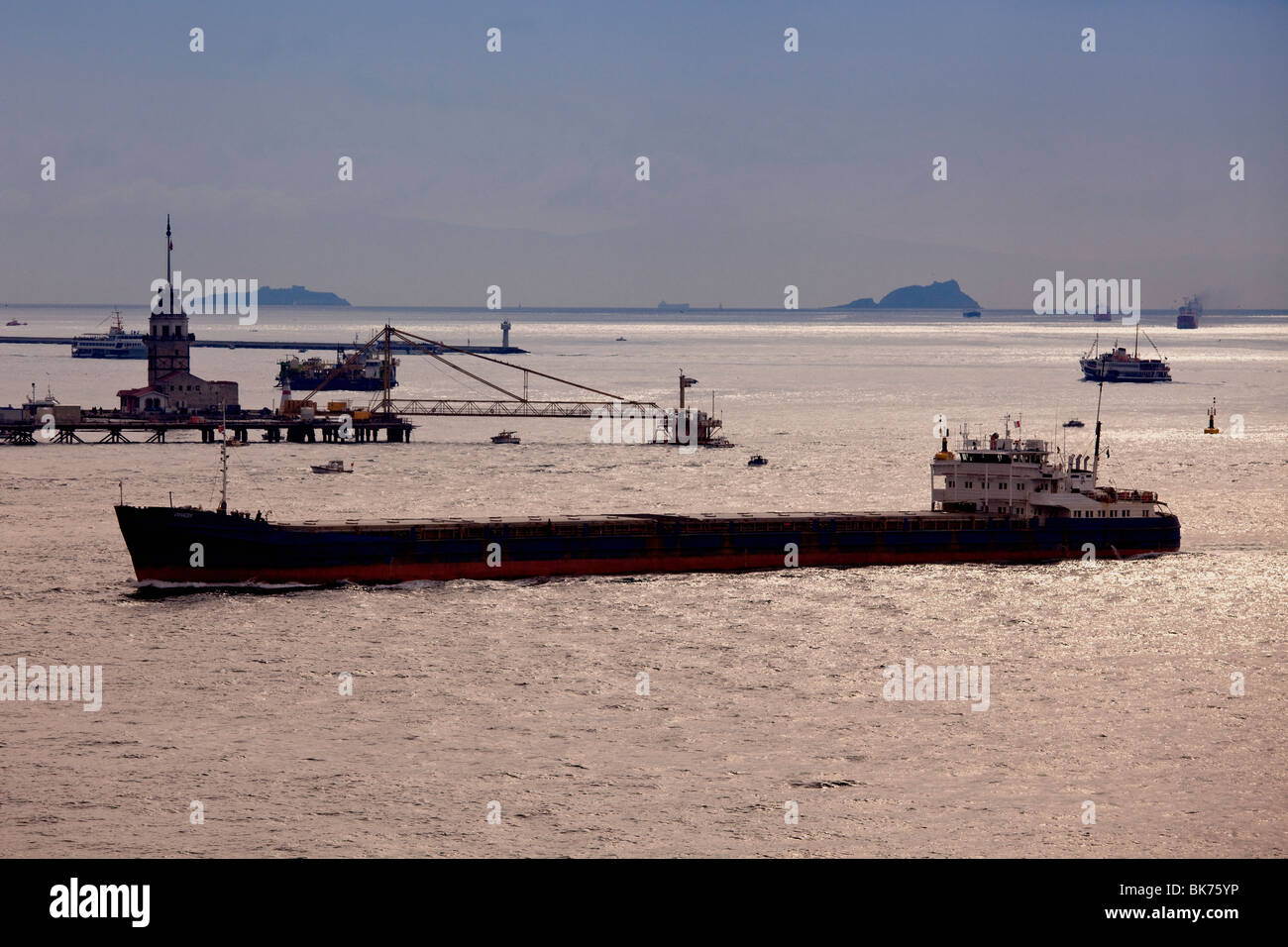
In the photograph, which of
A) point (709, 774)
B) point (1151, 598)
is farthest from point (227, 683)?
point (1151, 598)

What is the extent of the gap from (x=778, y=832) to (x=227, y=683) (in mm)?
22192

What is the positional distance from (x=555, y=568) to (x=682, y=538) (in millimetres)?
7020

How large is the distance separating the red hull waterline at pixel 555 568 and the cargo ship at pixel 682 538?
0.07 meters

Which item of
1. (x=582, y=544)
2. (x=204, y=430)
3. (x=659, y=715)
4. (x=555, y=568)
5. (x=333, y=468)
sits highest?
(x=204, y=430)

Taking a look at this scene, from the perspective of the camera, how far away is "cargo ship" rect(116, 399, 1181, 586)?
2566 inches

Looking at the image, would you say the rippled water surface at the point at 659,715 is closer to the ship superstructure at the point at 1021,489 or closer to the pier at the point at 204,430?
the ship superstructure at the point at 1021,489

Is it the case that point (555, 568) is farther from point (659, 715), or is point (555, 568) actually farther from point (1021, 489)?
point (1021, 489)

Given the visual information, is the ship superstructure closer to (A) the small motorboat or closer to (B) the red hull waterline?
(B) the red hull waterline

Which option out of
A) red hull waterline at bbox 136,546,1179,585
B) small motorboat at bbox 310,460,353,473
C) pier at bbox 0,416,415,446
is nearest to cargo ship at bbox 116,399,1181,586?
red hull waterline at bbox 136,546,1179,585

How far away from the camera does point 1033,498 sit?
80875mm

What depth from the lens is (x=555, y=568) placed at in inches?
2756

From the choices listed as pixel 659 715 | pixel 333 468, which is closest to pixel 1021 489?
pixel 659 715

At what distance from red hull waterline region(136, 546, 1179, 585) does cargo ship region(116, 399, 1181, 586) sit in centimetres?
7

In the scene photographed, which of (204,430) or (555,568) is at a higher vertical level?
(204,430)
